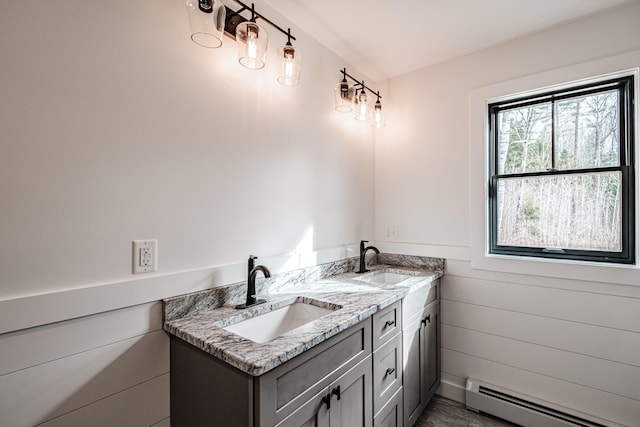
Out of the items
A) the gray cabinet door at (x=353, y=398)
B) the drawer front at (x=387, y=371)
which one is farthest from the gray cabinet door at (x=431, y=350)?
the gray cabinet door at (x=353, y=398)

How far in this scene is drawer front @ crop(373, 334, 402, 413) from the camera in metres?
1.50

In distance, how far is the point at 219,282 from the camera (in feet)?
4.73

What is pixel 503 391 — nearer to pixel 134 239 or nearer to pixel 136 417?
pixel 136 417

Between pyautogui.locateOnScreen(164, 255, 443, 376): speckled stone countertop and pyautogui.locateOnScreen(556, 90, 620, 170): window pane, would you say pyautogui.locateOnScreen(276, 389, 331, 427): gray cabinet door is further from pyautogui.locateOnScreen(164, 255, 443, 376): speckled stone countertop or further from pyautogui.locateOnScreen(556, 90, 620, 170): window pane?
pyautogui.locateOnScreen(556, 90, 620, 170): window pane

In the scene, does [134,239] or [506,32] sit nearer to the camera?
[134,239]

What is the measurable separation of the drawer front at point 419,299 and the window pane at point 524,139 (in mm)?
991

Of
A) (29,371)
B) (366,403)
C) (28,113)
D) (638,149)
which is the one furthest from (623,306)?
(28,113)

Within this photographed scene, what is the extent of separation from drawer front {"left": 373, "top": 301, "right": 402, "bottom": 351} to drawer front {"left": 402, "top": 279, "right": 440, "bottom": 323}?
79mm

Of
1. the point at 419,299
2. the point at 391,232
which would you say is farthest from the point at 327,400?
the point at 391,232

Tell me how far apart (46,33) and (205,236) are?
892 mm

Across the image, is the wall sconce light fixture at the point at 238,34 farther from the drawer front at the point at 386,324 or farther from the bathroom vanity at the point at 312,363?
the drawer front at the point at 386,324

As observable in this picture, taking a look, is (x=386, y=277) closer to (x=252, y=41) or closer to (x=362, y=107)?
(x=362, y=107)

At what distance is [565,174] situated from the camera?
6.39ft

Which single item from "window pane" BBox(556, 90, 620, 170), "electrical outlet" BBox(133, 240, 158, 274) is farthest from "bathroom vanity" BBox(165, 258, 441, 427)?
"window pane" BBox(556, 90, 620, 170)
